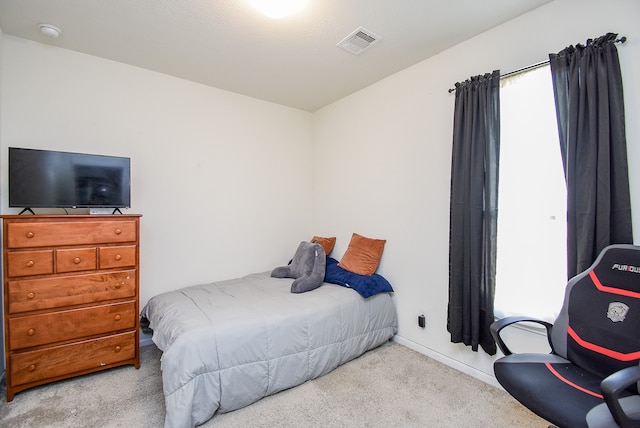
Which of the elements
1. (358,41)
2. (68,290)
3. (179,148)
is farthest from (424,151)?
(68,290)

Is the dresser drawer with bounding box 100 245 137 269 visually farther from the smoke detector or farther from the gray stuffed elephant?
the smoke detector

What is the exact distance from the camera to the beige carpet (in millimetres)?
1824

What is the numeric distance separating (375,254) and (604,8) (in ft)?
7.61

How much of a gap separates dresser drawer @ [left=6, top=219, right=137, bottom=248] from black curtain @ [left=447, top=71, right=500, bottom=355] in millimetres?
2572

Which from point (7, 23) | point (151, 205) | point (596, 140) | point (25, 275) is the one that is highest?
point (7, 23)

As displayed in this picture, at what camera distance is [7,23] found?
215cm

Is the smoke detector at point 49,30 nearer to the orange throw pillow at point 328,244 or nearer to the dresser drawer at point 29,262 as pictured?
the dresser drawer at point 29,262

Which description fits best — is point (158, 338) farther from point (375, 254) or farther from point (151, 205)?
point (375, 254)

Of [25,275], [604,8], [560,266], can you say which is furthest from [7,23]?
[560,266]

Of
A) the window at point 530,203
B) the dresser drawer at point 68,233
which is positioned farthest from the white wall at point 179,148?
the window at point 530,203

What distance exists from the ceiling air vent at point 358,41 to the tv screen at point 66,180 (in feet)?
6.76

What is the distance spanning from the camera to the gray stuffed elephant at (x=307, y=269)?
107 inches

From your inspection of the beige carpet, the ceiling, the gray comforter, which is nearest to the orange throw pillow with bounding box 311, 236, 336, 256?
the gray comforter

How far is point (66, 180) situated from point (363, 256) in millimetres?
2611
